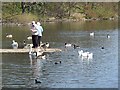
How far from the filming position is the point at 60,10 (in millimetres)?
98000

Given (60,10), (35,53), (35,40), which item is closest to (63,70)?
(35,53)

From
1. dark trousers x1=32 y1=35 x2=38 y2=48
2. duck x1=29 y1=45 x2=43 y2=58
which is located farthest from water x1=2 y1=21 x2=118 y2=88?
dark trousers x1=32 y1=35 x2=38 y2=48

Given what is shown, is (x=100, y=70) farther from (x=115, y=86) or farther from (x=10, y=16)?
(x=10, y=16)

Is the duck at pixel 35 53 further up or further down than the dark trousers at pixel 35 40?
further down

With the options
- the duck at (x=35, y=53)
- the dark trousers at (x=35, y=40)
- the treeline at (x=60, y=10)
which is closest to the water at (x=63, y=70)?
the duck at (x=35, y=53)

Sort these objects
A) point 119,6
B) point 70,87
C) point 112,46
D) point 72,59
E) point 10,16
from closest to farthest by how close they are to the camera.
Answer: point 70,87
point 72,59
point 112,46
point 10,16
point 119,6

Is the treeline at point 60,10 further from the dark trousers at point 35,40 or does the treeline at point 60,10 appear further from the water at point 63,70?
the water at point 63,70

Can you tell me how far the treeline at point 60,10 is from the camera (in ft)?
300

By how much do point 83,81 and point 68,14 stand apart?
7488 centimetres

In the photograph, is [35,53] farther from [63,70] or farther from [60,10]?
[60,10]

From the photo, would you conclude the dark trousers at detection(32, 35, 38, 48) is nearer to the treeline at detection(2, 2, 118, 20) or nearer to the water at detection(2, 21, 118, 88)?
the water at detection(2, 21, 118, 88)

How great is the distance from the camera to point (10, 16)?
88688mm

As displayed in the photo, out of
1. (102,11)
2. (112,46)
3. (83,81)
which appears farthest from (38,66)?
(102,11)

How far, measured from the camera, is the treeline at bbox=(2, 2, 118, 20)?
9144cm
